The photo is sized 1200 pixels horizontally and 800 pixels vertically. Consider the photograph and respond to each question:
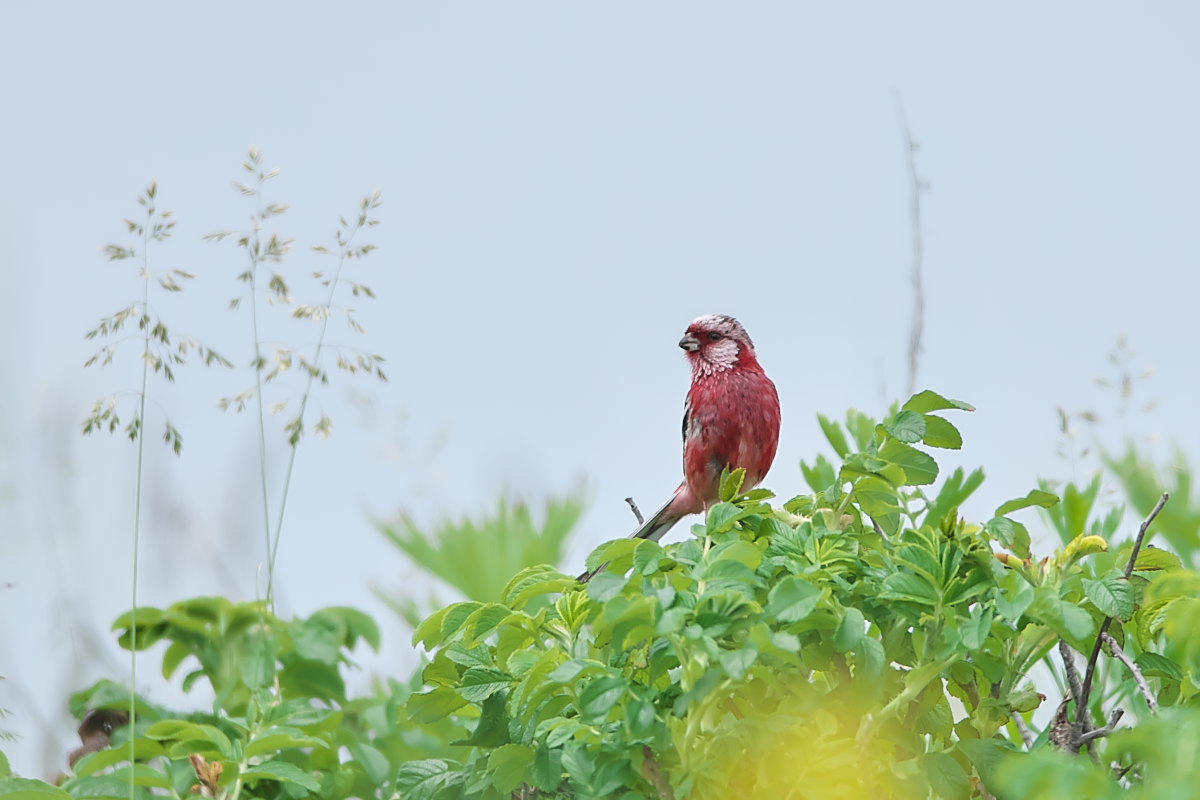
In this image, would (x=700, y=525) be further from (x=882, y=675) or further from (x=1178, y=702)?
(x=1178, y=702)

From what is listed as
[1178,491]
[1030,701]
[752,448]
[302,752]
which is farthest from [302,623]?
[1178,491]

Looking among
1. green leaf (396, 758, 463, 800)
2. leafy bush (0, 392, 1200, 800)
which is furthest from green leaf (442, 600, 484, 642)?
green leaf (396, 758, 463, 800)

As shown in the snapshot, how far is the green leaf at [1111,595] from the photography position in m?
1.72

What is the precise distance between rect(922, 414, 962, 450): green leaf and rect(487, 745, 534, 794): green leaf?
68 cm

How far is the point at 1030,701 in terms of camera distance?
1921 millimetres

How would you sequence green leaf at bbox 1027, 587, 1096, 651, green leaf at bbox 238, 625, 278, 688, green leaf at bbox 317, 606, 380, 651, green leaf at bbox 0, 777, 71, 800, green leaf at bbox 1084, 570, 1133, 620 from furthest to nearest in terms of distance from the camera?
green leaf at bbox 317, 606, 380, 651 → green leaf at bbox 238, 625, 278, 688 → green leaf at bbox 0, 777, 71, 800 → green leaf at bbox 1084, 570, 1133, 620 → green leaf at bbox 1027, 587, 1096, 651

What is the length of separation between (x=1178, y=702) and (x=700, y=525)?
0.71 meters

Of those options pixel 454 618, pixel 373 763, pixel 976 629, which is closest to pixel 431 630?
pixel 454 618

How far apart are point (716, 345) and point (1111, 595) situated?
1489 mm

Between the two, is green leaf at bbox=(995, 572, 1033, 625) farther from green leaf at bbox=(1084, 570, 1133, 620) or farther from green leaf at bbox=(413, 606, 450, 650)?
green leaf at bbox=(413, 606, 450, 650)

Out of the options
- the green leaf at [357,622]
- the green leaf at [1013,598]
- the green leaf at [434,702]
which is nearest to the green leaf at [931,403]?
the green leaf at [1013,598]

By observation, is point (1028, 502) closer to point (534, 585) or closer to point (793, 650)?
point (793, 650)

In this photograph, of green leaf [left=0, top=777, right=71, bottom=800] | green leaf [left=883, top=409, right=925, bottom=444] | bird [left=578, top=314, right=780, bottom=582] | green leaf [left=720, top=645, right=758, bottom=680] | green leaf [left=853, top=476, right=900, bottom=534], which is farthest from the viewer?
bird [left=578, top=314, right=780, bottom=582]

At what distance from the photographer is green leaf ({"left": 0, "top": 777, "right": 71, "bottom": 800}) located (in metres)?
2.16
